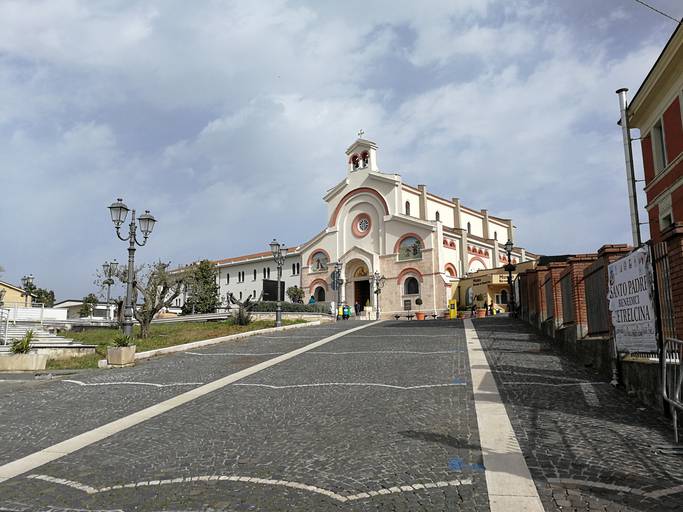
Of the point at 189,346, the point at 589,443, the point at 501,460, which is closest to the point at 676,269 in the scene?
the point at 589,443

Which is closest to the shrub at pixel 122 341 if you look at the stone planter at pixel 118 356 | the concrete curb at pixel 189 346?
the stone planter at pixel 118 356

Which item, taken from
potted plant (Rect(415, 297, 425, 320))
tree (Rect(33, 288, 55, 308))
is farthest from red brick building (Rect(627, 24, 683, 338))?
tree (Rect(33, 288, 55, 308))

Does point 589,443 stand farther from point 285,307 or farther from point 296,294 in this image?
point 296,294

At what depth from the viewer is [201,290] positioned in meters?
50.8

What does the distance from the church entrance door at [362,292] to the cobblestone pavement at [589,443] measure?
145ft

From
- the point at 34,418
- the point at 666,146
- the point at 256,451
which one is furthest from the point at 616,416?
the point at 666,146

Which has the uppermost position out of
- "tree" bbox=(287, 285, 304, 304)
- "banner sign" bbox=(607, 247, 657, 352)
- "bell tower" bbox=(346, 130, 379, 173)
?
"bell tower" bbox=(346, 130, 379, 173)

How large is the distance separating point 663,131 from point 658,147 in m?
1.13

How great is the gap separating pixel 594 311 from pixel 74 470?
360 inches

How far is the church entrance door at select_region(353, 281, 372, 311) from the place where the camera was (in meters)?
53.6

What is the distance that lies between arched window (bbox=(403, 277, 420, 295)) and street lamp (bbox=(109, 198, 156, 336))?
111 feet

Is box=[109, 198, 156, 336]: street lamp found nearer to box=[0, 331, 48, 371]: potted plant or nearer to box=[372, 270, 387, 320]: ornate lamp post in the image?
box=[0, 331, 48, 371]: potted plant

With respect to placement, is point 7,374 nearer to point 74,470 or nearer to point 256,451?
point 74,470

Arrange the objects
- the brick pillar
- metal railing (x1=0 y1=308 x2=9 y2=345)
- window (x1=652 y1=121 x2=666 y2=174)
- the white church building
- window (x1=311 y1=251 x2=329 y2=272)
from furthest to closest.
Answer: window (x1=311 y1=251 x2=329 y2=272) < the white church building < window (x1=652 y1=121 x2=666 y2=174) < metal railing (x1=0 y1=308 x2=9 y2=345) < the brick pillar
